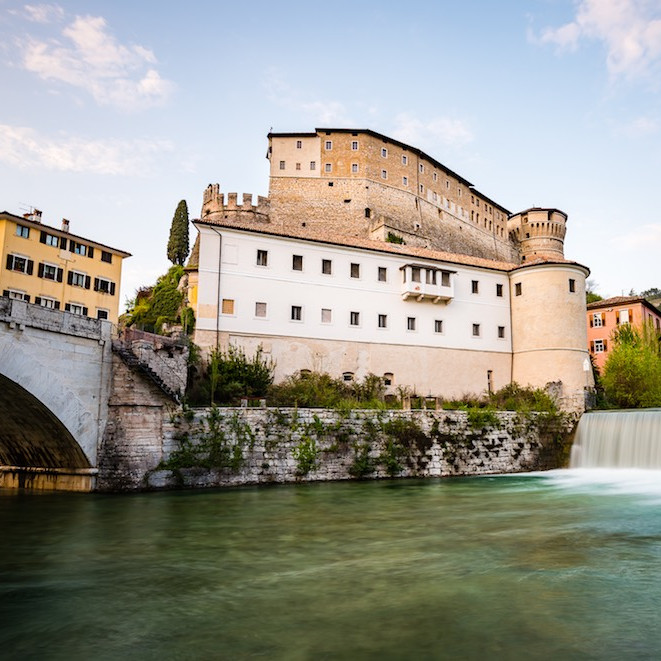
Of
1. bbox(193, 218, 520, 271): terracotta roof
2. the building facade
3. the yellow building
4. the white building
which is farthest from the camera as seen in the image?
the building facade

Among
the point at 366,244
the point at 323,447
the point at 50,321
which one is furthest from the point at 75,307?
the point at 323,447

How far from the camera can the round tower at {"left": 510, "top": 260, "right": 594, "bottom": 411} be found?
33562 mm

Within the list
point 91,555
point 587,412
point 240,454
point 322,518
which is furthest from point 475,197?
point 91,555

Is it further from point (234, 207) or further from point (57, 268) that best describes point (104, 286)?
point (234, 207)

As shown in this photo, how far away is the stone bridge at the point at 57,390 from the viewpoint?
52.5 ft

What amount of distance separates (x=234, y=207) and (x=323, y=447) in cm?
Answer: 3756

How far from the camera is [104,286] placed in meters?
36.6

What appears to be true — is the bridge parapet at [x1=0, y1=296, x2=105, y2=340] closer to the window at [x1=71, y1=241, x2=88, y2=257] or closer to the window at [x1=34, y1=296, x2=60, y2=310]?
the window at [x1=34, y1=296, x2=60, y2=310]

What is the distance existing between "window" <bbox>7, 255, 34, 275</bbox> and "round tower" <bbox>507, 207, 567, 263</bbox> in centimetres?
5946

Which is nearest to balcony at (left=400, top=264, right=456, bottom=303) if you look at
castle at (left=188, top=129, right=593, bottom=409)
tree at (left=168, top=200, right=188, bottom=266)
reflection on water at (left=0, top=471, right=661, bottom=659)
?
castle at (left=188, top=129, right=593, bottom=409)

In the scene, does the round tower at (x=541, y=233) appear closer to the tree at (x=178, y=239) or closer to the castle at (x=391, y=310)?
the castle at (x=391, y=310)

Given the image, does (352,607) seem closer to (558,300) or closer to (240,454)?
(240,454)

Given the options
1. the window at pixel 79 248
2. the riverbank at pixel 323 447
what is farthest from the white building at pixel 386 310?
the window at pixel 79 248

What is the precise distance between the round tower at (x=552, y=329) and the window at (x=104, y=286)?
25738mm
